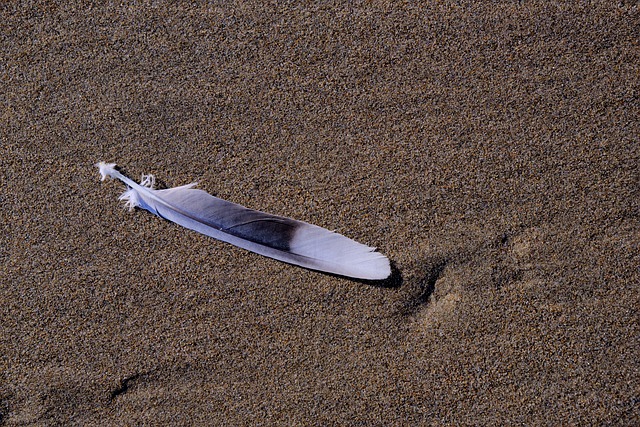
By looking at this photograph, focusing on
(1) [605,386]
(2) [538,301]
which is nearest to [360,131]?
(2) [538,301]

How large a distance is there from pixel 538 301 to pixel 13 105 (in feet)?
5.20

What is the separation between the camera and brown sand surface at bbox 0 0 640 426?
1.16 meters

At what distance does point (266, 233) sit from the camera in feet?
3.81

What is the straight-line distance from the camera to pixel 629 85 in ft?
3.80

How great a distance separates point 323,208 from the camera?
119 cm

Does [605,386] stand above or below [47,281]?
below

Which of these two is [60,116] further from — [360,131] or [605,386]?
[605,386]

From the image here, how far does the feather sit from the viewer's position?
3.80 ft

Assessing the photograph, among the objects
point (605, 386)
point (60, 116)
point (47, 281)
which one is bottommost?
point (605, 386)

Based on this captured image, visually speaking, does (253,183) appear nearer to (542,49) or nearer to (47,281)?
(47,281)

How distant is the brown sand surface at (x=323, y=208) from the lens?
3.82 feet

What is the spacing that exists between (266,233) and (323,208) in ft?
0.58

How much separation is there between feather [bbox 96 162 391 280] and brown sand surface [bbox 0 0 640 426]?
39 millimetres

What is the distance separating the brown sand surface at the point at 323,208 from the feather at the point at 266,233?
0.04m
